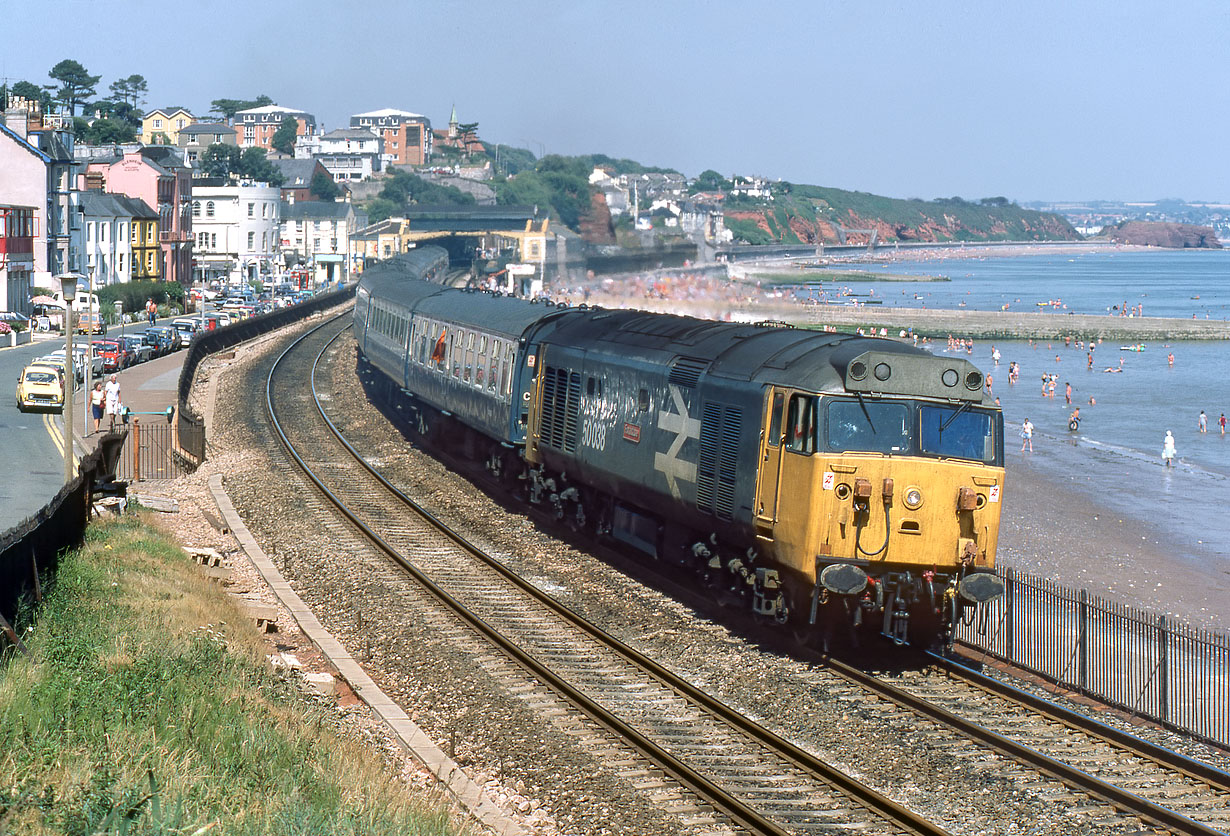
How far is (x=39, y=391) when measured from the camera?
4650 cm

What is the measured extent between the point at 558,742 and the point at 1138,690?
743 centimetres

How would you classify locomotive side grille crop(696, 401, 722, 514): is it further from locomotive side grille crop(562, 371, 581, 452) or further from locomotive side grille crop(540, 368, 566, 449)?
locomotive side grille crop(540, 368, 566, 449)

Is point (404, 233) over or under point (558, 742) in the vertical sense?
over

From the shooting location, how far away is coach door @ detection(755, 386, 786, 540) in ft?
55.2

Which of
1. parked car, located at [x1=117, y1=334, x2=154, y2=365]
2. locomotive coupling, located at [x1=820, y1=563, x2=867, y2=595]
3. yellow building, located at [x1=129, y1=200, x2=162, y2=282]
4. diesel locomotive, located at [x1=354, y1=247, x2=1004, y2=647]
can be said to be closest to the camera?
locomotive coupling, located at [x1=820, y1=563, x2=867, y2=595]

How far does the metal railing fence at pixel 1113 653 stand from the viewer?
15422 millimetres

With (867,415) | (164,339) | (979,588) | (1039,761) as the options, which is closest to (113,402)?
(164,339)

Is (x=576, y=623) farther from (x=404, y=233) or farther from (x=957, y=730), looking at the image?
(x=404, y=233)

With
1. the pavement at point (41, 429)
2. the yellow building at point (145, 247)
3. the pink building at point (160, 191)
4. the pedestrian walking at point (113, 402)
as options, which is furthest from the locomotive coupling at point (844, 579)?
the pink building at point (160, 191)

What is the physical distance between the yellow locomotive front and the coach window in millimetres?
12

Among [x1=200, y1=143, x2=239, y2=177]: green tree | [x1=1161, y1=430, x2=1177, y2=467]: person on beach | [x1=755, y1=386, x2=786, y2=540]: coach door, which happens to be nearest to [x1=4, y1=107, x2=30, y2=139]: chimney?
[x1=1161, y1=430, x2=1177, y2=467]: person on beach

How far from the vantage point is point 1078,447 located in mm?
58188

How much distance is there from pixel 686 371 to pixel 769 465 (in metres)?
3.11

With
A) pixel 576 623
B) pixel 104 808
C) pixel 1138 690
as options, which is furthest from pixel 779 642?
pixel 104 808
